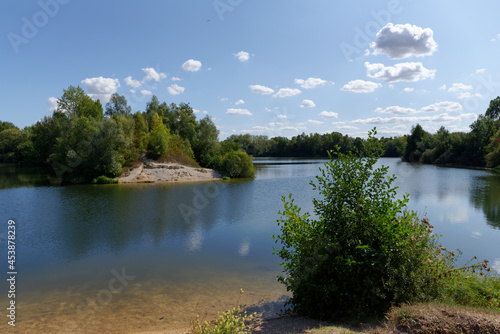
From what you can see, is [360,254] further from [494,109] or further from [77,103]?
[494,109]

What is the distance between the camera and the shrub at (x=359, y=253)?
6395mm

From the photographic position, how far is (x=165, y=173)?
4384cm

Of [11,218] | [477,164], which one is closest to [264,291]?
[11,218]

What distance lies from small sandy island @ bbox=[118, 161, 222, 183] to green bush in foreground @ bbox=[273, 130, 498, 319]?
1475 inches

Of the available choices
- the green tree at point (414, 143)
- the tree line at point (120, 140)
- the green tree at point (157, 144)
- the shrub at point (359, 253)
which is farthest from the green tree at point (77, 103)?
the green tree at point (414, 143)

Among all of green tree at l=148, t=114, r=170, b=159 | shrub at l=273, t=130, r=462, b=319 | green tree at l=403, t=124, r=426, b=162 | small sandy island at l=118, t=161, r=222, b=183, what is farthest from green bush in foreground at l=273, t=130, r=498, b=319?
green tree at l=403, t=124, r=426, b=162

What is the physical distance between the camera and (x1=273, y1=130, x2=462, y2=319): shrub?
6395 mm

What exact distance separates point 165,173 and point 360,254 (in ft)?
132

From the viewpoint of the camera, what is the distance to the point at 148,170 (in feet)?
143

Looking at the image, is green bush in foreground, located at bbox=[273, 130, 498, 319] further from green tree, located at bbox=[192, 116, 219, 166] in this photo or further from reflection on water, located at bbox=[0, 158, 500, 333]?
green tree, located at bbox=[192, 116, 219, 166]

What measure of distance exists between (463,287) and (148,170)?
41.7 metres

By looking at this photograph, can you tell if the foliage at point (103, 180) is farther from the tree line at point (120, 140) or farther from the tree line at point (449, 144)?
the tree line at point (449, 144)

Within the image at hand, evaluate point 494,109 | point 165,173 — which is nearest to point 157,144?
point 165,173

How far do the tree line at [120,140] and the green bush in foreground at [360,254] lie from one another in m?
38.8
